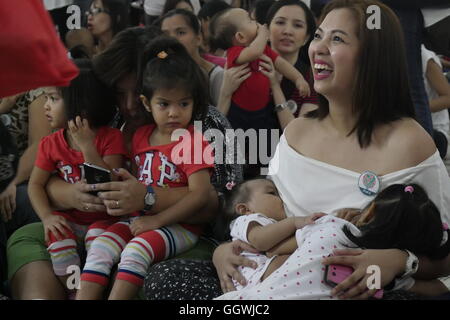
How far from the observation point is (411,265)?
5.30 feet

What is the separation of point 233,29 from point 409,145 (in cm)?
141

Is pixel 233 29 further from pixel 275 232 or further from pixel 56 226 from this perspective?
pixel 275 232

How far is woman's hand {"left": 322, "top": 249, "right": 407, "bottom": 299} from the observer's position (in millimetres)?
1555

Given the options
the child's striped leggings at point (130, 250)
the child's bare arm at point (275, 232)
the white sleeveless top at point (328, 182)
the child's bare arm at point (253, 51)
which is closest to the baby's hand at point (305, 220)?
the child's bare arm at point (275, 232)

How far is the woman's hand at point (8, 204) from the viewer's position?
7.63 ft

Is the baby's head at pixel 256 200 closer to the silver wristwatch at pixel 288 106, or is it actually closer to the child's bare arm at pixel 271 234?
the child's bare arm at pixel 271 234

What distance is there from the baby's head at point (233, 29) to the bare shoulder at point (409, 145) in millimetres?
1260

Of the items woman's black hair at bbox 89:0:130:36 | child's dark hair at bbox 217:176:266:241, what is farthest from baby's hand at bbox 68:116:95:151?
woman's black hair at bbox 89:0:130:36

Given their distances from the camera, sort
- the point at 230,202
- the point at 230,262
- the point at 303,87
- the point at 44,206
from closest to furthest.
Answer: the point at 230,262
the point at 230,202
the point at 44,206
the point at 303,87

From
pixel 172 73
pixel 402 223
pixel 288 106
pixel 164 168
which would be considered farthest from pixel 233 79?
pixel 402 223

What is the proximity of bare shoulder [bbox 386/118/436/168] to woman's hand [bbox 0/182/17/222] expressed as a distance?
1.33 meters
